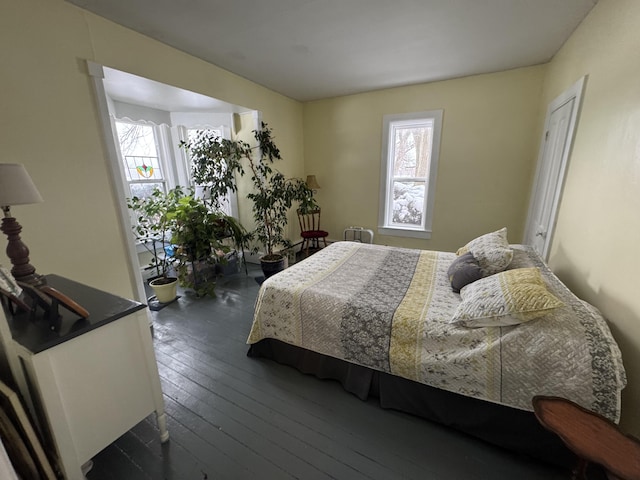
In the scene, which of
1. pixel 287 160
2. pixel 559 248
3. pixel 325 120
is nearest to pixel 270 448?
pixel 559 248

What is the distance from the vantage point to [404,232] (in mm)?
4008

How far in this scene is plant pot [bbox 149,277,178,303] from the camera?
2842mm

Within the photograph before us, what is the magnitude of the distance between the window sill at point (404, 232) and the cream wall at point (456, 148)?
0.24 feet

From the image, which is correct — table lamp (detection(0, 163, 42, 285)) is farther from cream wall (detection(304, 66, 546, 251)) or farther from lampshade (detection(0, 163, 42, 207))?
cream wall (detection(304, 66, 546, 251))

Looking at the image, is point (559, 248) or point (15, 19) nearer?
point (15, 19)

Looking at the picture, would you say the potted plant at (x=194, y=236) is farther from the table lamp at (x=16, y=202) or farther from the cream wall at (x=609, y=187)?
the cream wall at (x=609, y=187)

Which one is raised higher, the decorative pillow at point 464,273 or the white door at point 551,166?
the white door at point 551,166

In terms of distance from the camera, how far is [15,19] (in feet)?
5.17

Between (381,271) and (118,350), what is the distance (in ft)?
5.86

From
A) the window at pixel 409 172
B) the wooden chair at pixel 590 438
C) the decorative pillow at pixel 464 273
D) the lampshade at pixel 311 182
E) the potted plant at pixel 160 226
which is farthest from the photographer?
the lampshade at pixel 311 182

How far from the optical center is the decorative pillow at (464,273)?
1.76 m

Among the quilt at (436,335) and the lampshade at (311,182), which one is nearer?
the quilt at (436,335)

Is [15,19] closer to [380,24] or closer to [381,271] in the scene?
[380,24]

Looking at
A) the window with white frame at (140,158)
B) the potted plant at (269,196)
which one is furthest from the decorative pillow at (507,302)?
the window with white frame at (140,158)
